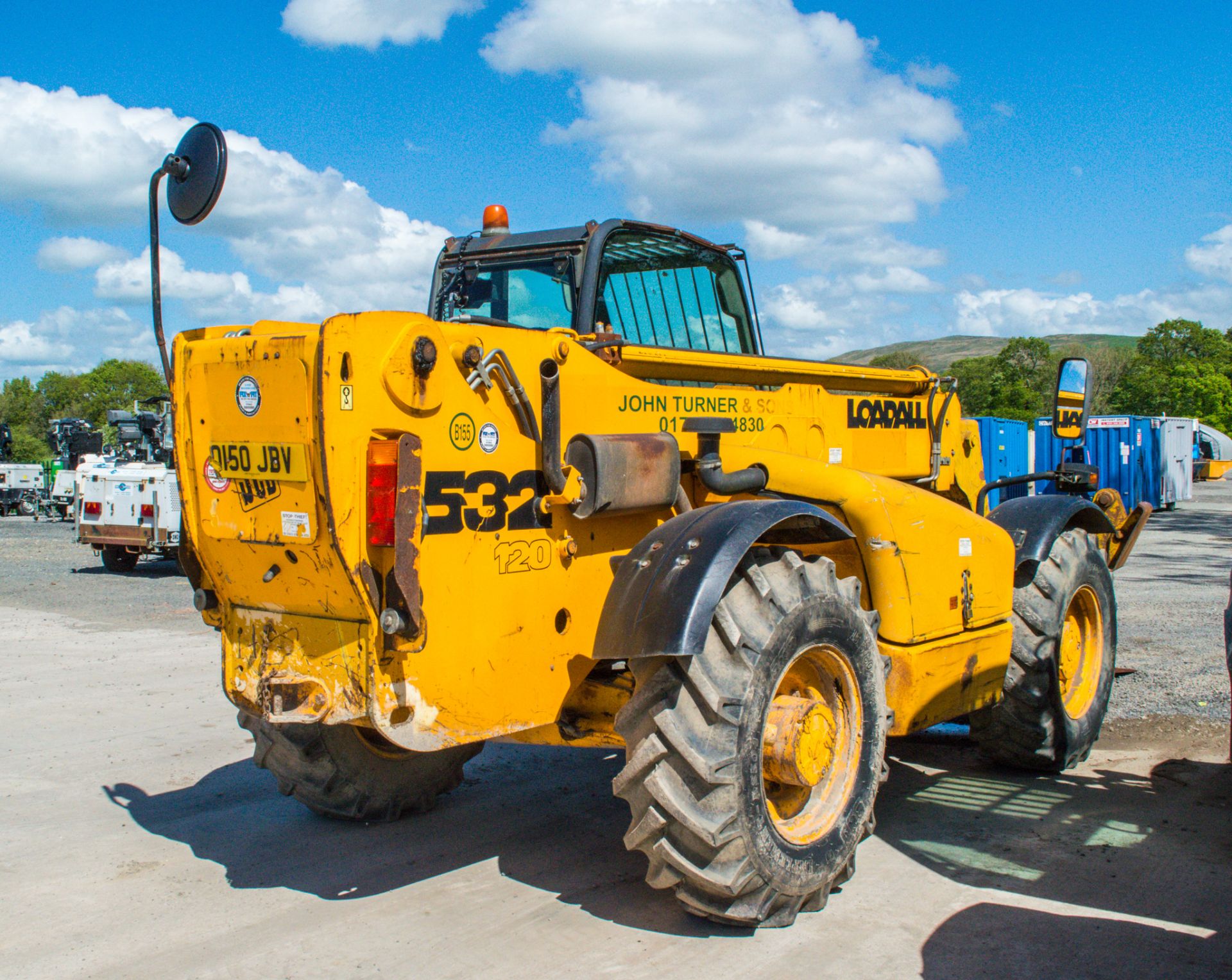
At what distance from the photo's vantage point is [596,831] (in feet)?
16.1

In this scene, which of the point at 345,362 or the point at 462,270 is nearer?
the point at 345,362

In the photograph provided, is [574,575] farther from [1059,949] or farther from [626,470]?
[1059,949]

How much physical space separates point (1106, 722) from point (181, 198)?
595 cm

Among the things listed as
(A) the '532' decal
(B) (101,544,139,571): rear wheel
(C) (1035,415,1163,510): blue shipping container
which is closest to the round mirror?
(A) the '532' decal

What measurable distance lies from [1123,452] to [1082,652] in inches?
850

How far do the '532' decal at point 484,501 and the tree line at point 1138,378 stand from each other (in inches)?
1740

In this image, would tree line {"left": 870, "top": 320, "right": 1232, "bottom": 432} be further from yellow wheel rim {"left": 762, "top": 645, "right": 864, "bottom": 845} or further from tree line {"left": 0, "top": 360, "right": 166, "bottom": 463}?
tree line {"left": 0, "top": 360, "right": 166, "bottom": 463}

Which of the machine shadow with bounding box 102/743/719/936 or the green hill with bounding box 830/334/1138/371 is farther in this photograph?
the green hill with bounding box 830/334/1138/371

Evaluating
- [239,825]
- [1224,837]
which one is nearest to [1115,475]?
[1224,837]

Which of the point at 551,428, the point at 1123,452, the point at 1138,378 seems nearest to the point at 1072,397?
the point at 551,428

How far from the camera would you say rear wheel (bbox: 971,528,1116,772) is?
→ 5.57 metres

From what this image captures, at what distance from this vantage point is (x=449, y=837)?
4.90 m

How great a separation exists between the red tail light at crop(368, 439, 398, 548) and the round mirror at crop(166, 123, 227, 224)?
0.96 meters

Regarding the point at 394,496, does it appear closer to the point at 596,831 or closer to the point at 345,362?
the point at 345,362
